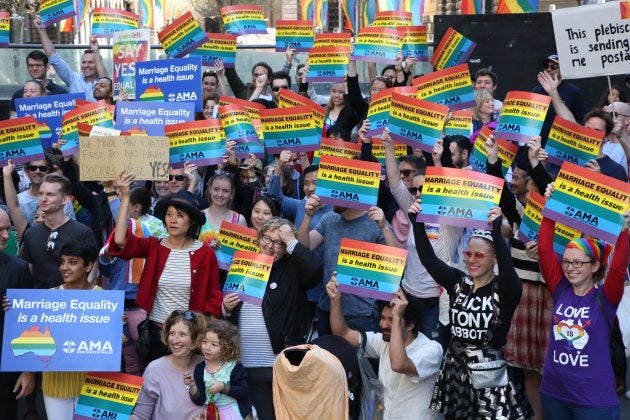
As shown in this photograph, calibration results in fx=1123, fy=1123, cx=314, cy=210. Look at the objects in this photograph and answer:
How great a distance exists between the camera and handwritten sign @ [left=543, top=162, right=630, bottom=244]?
6648 millimetres

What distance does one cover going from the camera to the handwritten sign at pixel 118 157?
8234 mm

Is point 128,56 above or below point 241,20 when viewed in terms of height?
below

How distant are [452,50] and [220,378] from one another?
198 inches

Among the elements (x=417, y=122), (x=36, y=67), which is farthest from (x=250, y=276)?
(x=36, y=67)

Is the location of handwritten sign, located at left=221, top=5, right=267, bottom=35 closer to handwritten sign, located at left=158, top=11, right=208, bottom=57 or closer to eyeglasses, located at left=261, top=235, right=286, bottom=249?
handwritten sign, located at left=158, top=11, right=208, bottom=57

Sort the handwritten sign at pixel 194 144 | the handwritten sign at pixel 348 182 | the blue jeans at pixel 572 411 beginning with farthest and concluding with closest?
1. the handwritten sign at pixel 194 144
2. the handwritten sign at pixel 348 182
3. the blue jeans at pixel 572 411

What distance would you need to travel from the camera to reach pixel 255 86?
40.1 feet

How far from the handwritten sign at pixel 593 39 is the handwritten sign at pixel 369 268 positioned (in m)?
2.15

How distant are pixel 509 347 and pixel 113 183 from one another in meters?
3.22

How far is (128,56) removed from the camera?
36.7ft

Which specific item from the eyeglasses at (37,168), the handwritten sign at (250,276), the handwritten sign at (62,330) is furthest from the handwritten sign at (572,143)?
the eyeglasses at (37,168)

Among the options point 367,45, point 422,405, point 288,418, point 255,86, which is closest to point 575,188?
point 422,405

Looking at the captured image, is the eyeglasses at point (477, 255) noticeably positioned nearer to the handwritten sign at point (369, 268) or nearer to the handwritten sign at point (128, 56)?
the handwritten sign at point (369, 268)

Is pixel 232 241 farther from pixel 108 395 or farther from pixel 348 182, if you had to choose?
pixel 108 395
